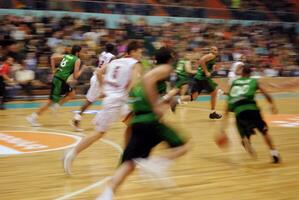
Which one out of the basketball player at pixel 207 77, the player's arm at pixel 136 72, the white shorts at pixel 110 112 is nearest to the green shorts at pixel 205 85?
the basketball player at pixel 207 77

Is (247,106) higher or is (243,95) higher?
(243,95)

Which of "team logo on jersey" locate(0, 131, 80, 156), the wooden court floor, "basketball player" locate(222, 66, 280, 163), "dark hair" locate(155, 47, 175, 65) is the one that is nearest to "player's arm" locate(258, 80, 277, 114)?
"basketball player" locate(222, 66, 280, 163)

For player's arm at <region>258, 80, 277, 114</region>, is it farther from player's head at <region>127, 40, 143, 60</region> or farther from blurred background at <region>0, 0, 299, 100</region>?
blurred background at <region>0, 0, 299, 100</region>

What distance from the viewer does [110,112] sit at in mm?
5660

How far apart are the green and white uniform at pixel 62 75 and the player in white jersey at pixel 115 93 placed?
386cm

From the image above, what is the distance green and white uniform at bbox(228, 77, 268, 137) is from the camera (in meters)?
6.29

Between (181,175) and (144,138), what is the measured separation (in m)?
1.71

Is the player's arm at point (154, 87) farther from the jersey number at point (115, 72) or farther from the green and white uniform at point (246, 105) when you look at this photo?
the green and white uniform at point (246, 105)

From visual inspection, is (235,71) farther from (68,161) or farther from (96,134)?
(68,161)

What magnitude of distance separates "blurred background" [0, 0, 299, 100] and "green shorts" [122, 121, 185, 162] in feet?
35.5

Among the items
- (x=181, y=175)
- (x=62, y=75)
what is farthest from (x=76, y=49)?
(x=181, y=175)

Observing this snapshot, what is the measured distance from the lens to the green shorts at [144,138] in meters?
4.16

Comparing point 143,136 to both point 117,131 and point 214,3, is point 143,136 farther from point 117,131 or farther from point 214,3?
point 214,3

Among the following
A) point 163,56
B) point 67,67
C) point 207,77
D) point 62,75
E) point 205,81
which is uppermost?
point 163,56
